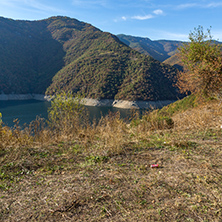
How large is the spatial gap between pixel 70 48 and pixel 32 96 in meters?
75.7

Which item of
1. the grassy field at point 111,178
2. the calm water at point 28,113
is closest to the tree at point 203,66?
the grassy field at point 111,178

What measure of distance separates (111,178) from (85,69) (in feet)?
396

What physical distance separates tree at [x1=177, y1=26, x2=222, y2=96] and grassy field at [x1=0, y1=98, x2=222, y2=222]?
414 centimetres

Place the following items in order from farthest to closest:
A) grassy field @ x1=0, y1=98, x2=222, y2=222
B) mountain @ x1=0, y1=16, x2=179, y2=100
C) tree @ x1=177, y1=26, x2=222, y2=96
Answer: mountain @ x1=0, y1=16, x2=179, y2=100
tree @ x1=177, y1=26, x2=222, y2=96
grassy field @ x1=0, y1=98, x2=222, y2=222

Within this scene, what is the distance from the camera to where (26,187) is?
4203 millimetres

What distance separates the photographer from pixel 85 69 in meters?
120

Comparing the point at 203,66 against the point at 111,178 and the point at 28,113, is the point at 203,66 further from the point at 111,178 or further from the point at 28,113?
the point at 28,113

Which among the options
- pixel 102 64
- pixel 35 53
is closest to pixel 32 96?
pixel 102 64

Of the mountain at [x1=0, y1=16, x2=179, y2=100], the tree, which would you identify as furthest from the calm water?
the tree

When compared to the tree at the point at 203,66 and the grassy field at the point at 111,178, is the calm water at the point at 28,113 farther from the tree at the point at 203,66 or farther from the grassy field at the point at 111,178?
the grassy field at the point at 111,178

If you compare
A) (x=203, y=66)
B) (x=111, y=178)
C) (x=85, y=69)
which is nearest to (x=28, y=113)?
(x=85, y=69)

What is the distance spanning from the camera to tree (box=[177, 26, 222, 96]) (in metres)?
10.2

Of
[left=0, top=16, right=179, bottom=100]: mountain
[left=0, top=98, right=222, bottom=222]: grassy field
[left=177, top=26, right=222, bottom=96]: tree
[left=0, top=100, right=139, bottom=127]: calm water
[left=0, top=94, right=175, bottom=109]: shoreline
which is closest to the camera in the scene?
[left=0, top=98, right=222, bottom=222]: grassy field

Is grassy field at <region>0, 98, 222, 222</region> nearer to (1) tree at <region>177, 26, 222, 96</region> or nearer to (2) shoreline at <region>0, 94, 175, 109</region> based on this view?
(1) tree at <region>177, 26, 222, 96</region>
